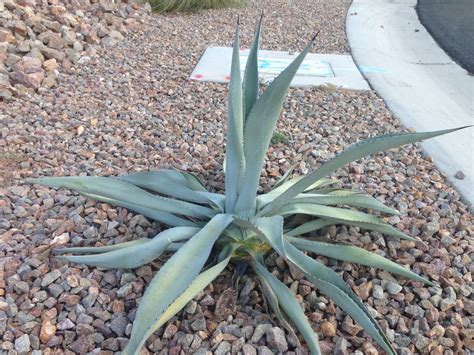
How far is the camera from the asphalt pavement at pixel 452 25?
5.16 meters

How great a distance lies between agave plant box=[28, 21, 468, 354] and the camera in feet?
5.00

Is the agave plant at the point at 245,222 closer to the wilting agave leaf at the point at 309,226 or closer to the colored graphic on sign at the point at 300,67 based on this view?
the wilting agave leaf at the point at 309,226

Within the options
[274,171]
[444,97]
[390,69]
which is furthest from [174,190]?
[390,69]

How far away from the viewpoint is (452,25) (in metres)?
6.39

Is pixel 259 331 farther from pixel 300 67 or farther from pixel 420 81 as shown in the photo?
pixel 420 81

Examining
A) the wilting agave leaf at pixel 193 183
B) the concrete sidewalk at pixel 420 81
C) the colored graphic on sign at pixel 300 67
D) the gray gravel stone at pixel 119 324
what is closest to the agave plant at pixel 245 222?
the wilting agave leaf at pixel 193 183

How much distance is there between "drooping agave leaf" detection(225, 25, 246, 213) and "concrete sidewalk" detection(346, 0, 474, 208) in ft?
4.47

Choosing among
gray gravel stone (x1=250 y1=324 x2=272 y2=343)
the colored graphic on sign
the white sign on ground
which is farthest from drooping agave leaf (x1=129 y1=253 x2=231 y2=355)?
the colored graphic on sign

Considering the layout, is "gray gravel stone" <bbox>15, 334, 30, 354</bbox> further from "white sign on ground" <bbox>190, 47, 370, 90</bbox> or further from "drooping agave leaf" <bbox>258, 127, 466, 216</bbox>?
"white sign on ground" <bbox>190, 47, 370, 90</bbox>

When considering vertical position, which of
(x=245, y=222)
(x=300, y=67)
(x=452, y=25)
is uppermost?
Result: (x=245, y=222)

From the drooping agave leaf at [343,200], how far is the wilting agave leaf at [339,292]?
26cm

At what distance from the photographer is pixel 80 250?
192 centimetres

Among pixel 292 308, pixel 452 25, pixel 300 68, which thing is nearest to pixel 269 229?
pixel 292 308

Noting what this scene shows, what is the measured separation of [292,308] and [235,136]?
602mm
